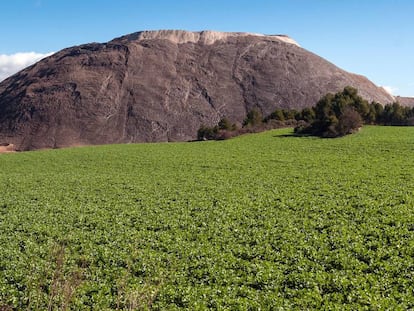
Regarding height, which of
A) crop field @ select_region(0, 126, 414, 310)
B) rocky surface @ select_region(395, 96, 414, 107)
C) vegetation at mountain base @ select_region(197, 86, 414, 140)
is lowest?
crop field @ select_region(0, 126, 414, 310)

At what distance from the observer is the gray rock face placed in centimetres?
11131

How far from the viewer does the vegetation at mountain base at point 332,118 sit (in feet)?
199

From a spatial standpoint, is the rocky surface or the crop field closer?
the crop field

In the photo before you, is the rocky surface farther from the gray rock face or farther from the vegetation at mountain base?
the vegetation at mountain base

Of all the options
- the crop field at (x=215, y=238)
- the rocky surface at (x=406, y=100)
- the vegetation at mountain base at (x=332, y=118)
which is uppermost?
the rocky surface at (x=406, y=100)

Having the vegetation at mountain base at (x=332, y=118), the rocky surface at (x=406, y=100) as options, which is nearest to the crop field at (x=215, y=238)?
the vegetation at mountain base at (x=332, y=118)

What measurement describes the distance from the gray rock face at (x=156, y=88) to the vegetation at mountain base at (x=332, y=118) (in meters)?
32.9

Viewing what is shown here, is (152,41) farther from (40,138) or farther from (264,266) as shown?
(264,266)

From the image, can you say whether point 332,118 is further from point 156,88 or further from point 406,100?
point 406,100

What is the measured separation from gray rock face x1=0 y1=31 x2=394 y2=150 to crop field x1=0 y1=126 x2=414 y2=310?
70971 mm

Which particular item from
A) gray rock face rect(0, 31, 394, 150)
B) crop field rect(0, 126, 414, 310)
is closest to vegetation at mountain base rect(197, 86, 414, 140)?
crop field rect(0, 126, 414, 310)

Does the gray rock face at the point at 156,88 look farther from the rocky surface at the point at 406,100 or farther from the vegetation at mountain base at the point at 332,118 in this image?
the vegetation at mountain base at the point at 332,118

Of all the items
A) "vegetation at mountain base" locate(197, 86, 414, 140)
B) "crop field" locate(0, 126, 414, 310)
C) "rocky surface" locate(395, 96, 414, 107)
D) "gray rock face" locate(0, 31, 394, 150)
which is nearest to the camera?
"crop field" locate(0, 126, 414, 310)

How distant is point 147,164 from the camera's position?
48.2m
